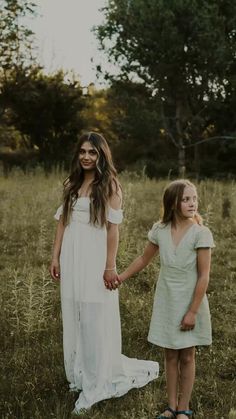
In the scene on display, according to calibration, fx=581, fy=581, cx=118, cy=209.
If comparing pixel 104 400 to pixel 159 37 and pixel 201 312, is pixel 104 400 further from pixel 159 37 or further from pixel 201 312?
pixel 159 37

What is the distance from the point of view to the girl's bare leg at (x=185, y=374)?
3582mm

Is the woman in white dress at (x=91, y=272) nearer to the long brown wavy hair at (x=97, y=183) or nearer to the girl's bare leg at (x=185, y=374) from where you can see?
the long brown wavy hair at (x=97, y=183)

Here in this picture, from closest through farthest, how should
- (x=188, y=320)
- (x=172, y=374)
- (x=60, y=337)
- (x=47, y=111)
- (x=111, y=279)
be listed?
1. (x=188, y=320)
2. (x=172, y=374)
3. (x=111, y=279)
4. (x=60, y=337)
5. (x=47, y=111)

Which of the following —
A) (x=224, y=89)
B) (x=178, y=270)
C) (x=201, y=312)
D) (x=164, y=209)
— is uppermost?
(x=224, y=89)

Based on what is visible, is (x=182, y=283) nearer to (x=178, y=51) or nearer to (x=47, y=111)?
(x=178, y=51)

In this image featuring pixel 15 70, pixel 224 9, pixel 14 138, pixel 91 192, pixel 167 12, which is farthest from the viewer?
pixel 14 138

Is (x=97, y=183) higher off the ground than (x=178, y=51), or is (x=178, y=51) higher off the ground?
(x=178, y=51)

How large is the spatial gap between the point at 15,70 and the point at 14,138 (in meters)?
6.62

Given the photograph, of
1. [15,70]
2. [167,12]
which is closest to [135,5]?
[167,12]

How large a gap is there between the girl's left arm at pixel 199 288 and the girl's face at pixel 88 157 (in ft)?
3.35

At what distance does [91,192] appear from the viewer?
13.0ft

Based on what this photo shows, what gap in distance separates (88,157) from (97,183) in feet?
0.62

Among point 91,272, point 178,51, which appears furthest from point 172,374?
point 178,51

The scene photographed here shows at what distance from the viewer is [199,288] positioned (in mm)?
3416
